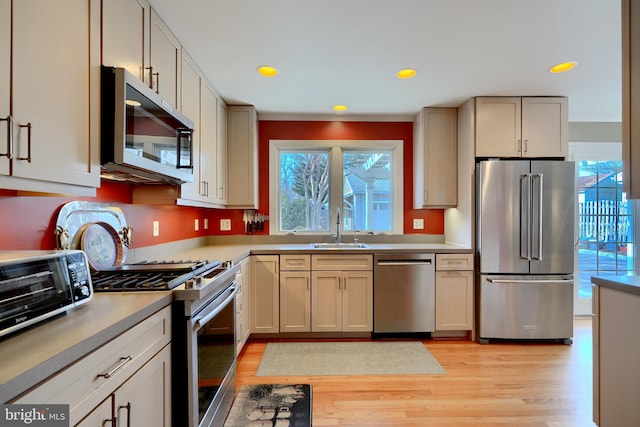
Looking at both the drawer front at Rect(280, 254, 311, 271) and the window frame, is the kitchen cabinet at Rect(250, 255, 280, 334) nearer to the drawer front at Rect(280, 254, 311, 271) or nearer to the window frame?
the drawer front at Rect(280, 254, 311, 271)

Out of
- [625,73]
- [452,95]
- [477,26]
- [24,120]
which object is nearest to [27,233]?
[24,120]

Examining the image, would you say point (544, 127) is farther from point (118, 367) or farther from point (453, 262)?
point (118, 367)

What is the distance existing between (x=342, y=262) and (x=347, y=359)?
854mm

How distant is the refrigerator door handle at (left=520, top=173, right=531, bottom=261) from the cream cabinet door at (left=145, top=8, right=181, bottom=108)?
2.94 m

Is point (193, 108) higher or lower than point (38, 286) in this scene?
higher

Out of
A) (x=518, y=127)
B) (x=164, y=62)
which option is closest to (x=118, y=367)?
(x=164, y=62)

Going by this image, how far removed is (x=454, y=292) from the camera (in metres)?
3.02

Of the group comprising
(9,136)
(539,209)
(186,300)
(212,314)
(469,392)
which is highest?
(9,136)

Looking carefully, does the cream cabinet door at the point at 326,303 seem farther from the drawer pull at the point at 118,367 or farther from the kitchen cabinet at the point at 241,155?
the drawer pull at the point at 118,367

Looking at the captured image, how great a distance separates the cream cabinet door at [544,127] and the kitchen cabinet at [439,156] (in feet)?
2.08

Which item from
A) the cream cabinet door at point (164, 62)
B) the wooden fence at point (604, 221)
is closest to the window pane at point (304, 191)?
the cream cabinet door at point (164, 62)

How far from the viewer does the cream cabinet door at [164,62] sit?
1.67m

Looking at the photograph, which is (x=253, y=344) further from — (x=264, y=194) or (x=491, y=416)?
(x=491, y=416)

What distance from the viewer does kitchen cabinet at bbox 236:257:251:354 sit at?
98.5 inches
